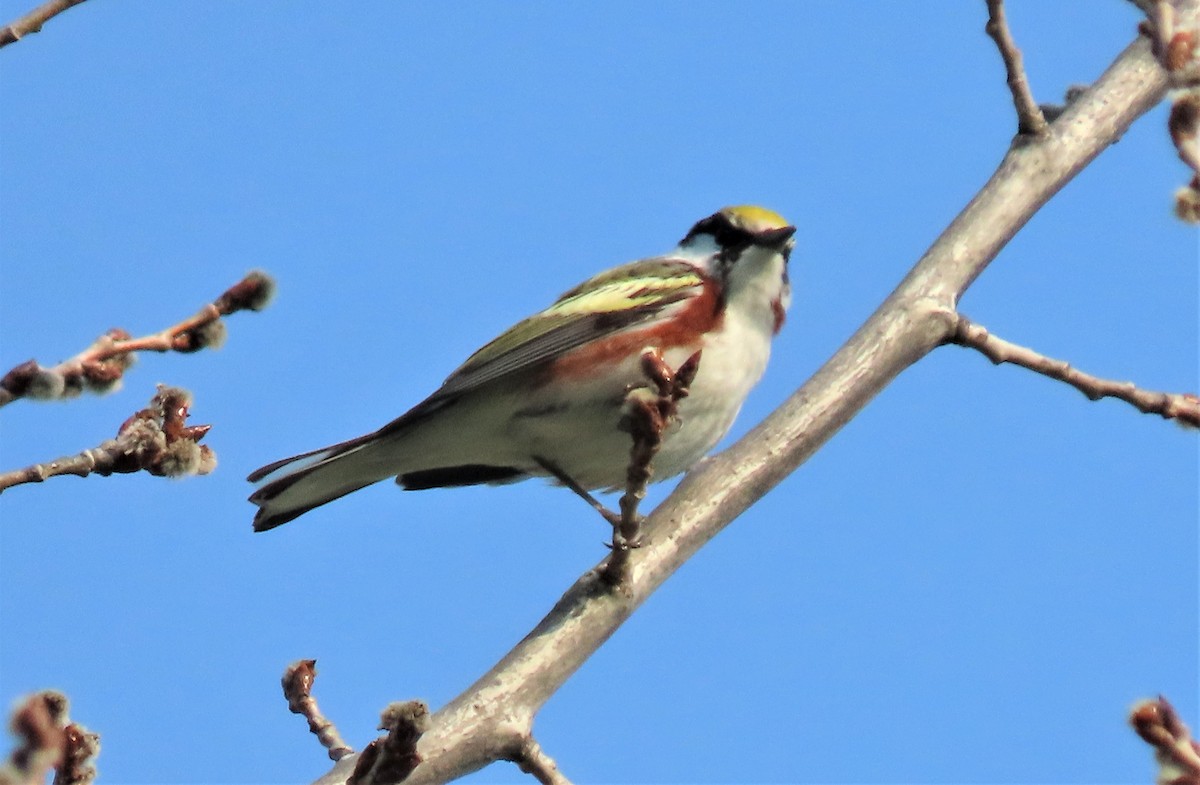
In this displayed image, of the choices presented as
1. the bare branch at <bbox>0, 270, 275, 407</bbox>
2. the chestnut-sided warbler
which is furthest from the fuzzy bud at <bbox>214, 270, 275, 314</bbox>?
the chestnut-sided warbler

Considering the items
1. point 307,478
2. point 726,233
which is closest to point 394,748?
point 307,478

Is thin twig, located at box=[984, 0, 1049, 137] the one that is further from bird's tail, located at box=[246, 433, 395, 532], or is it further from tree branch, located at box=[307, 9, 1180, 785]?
bird's tail, located at box=[246, 433, 395, 532]

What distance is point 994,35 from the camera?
4.39 metres

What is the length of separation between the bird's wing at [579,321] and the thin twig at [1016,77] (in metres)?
1.49

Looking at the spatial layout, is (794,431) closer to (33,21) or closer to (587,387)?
(587,387)

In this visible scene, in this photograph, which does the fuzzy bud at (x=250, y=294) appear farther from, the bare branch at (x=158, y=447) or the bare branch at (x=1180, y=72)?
the bare branch at (x=1180, y=72)

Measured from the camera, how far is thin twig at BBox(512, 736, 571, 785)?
11.6 feet

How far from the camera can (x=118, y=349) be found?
2867mm

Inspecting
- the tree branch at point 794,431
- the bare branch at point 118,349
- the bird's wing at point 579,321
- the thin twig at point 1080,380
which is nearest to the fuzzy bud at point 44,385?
the bare branch at point 118,349

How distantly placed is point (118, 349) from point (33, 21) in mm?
648

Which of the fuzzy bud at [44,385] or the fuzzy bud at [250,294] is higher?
the fuzzy bud at [250,294]

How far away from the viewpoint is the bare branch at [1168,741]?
8.05 feet

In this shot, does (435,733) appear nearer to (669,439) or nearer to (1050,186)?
(669,439)

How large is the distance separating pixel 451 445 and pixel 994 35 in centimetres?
261
